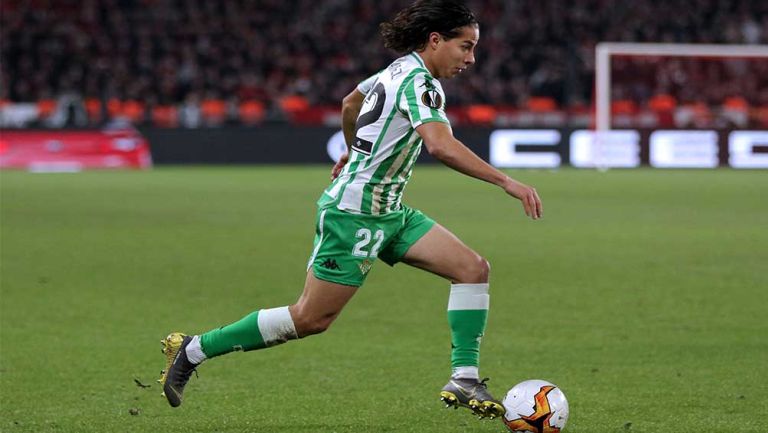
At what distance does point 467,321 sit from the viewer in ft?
18.4

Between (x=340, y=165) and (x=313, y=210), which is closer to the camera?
(x=340, y=165)

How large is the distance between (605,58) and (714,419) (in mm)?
25002

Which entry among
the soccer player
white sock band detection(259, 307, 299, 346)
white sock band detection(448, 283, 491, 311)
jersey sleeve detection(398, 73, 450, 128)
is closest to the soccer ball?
the soccer player

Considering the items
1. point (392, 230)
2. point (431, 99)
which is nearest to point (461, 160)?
point (431, 99)

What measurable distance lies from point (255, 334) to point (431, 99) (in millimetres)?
1249

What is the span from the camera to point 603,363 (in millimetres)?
7070

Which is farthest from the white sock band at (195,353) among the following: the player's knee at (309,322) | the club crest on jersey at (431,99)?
the club crest on jersey at (431,99)

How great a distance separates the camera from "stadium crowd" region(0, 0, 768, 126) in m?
30.9

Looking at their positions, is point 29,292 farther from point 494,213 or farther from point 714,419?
point 494,213

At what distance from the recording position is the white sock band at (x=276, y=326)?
5.52 metres

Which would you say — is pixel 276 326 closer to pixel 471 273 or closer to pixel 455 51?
pixel 471 273

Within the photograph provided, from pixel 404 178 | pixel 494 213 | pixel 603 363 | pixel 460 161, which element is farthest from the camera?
pixel 494 213

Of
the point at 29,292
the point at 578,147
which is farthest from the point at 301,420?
the point at 578,147

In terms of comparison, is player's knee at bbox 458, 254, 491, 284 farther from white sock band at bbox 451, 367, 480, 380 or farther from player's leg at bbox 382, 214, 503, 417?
white sock band at bbox 451, 367, 480, 380
